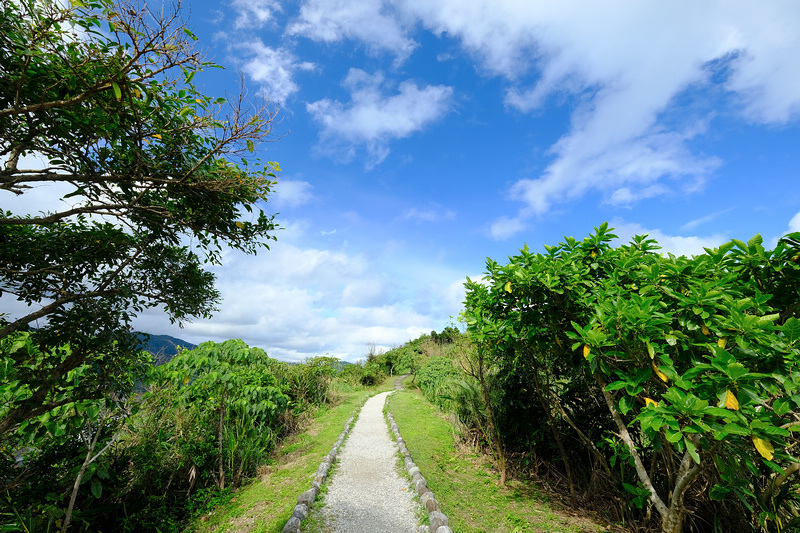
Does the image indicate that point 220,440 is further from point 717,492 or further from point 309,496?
point 717,492

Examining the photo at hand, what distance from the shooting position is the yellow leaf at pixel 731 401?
204cm

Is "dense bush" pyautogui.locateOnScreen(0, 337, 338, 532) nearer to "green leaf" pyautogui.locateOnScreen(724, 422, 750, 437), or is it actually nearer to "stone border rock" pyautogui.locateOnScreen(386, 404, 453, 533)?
"stone border rock" pyautogui.locateOnScreen(386, 404, 453, 533)

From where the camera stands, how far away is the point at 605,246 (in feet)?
11.9

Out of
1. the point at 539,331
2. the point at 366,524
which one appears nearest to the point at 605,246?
the point at 539,331

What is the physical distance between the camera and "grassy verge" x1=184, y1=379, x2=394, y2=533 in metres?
4.46

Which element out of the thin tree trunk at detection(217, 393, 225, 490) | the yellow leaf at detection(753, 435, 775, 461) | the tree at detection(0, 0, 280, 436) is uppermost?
the tree at detection(0, 0, 280, 436)

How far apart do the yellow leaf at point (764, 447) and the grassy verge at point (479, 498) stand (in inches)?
119

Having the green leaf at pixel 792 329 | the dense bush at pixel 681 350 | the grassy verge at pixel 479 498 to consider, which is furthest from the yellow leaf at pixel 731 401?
the grassy verge at pixel 479 498

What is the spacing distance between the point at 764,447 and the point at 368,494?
17.0ft

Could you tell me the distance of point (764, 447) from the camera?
1976mm

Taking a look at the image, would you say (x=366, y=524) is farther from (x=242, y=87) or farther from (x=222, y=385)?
(x=242, y=87)

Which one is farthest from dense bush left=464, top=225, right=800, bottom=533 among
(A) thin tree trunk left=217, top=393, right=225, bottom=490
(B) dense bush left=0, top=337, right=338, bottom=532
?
(A) thin tree trunk left=217, top=393, right=225, bottom=490

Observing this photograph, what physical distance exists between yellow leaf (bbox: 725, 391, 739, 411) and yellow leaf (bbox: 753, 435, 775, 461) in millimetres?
193

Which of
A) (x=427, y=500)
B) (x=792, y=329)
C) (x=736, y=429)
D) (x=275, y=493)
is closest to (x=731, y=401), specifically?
(x=736, y=429)
